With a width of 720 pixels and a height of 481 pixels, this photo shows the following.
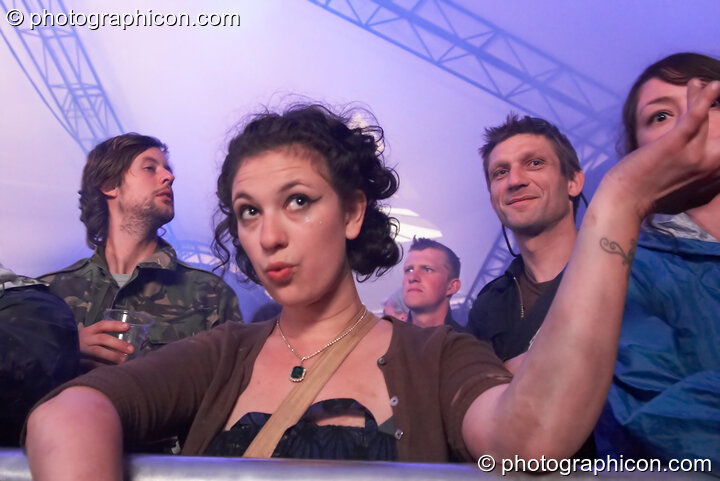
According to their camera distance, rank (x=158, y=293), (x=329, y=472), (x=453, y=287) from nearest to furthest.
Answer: (x=329, y=472) → (x=158, y=293) → (x=453, y=287)

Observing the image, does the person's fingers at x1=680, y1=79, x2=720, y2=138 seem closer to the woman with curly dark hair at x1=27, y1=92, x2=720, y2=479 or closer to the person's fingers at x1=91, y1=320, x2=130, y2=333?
the woman with curly dark hair at x1=27, y1=92, x2=720, y2=479

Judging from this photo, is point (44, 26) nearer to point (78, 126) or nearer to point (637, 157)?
point (78, 126)

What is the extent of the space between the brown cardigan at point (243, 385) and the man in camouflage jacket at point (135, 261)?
1.22m

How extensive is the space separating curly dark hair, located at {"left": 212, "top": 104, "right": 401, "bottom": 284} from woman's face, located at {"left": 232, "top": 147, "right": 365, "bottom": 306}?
0.14 ft

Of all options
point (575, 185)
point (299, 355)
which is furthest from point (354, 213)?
point (575, 185)

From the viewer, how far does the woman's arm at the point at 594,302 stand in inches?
31.0

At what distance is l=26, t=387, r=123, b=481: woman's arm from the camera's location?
0.85 metres

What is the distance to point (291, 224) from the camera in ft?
4.09

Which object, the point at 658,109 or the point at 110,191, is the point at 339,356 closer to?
the point at 658,109

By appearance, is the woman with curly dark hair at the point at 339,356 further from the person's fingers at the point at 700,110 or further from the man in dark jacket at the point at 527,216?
the man in dark jacket at the point at 527,216

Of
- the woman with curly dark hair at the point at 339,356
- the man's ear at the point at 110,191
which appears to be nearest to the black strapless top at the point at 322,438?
the woman with curly dark hair at the point at 339,356

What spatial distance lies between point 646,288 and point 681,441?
395mm

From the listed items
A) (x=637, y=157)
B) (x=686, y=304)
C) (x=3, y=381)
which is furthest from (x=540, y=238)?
(x=3, y=381)

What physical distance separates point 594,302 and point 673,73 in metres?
1.09
